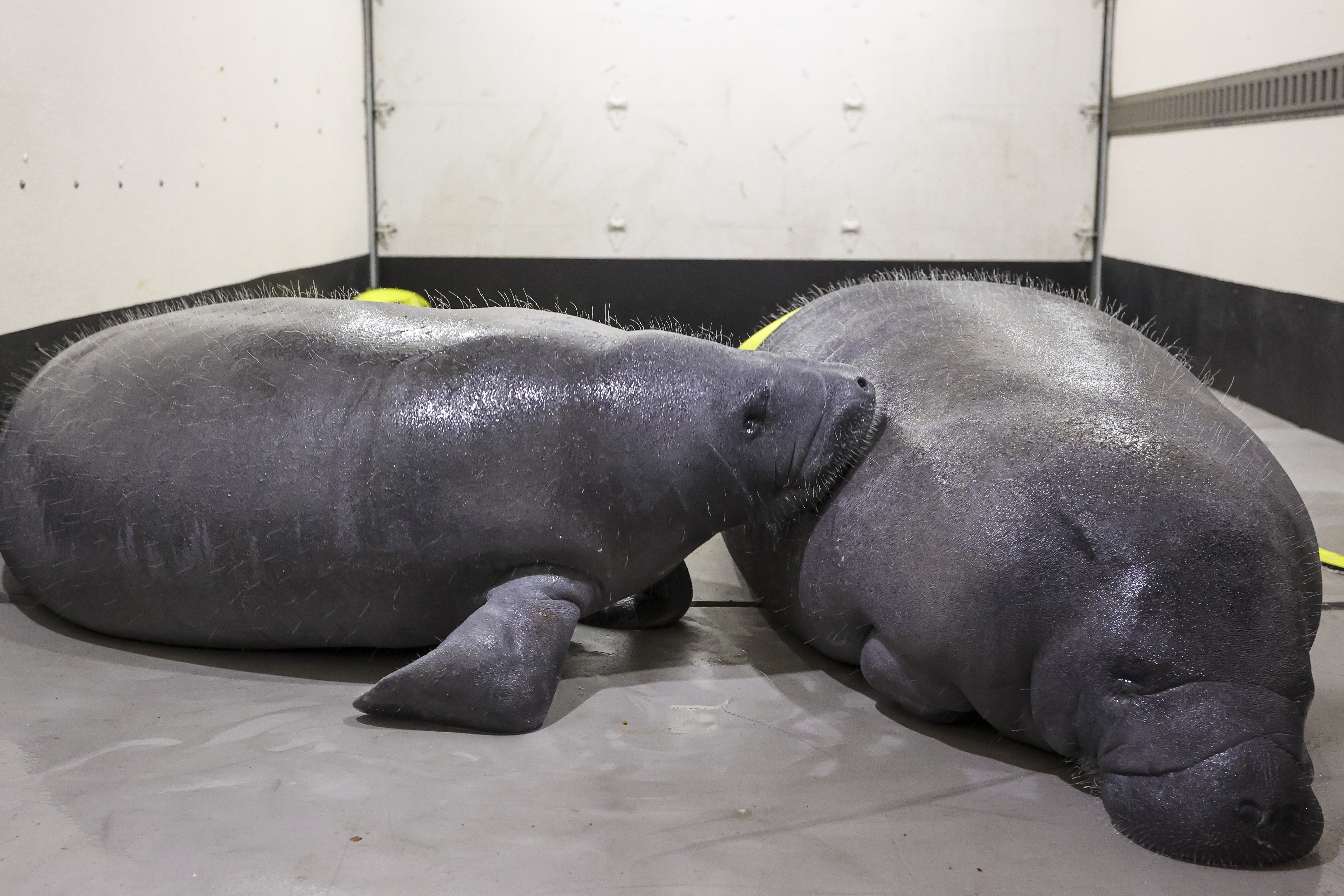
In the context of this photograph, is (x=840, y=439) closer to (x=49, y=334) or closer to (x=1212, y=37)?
(x=49, y=334)

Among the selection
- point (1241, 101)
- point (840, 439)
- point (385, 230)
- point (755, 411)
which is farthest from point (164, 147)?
point (1241, 101)

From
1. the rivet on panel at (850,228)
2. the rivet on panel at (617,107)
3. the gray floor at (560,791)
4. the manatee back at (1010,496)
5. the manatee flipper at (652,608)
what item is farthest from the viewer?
the rivet on panel at (850,228)

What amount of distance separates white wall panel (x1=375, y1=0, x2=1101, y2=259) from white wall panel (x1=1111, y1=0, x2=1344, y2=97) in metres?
0.45

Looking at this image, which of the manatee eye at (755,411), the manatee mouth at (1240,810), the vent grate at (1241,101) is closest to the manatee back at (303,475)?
the manatee eye at (755,411)

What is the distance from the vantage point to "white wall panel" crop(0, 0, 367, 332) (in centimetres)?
490

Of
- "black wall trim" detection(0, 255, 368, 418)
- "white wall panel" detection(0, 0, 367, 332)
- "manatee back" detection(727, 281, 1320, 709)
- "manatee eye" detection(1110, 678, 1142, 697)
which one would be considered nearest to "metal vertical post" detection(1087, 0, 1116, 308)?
"white wall panel" detection(0, 0, 367, 332)

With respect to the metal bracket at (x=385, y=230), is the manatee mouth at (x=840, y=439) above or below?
below

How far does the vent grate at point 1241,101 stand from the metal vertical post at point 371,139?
575 centimetres

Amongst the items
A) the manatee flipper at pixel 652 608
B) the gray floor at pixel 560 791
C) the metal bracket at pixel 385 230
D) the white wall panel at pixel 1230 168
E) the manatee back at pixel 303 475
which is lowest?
the gray floor at pixel 560 791

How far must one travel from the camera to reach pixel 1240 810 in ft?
7.61

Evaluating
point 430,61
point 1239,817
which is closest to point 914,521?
point 1239,817

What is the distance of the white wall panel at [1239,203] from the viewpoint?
21.1 feet

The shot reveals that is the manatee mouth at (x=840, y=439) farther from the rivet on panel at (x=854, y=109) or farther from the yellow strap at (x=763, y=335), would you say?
the rivet on panel at (x=854, y=109)

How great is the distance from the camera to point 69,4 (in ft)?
16.9
